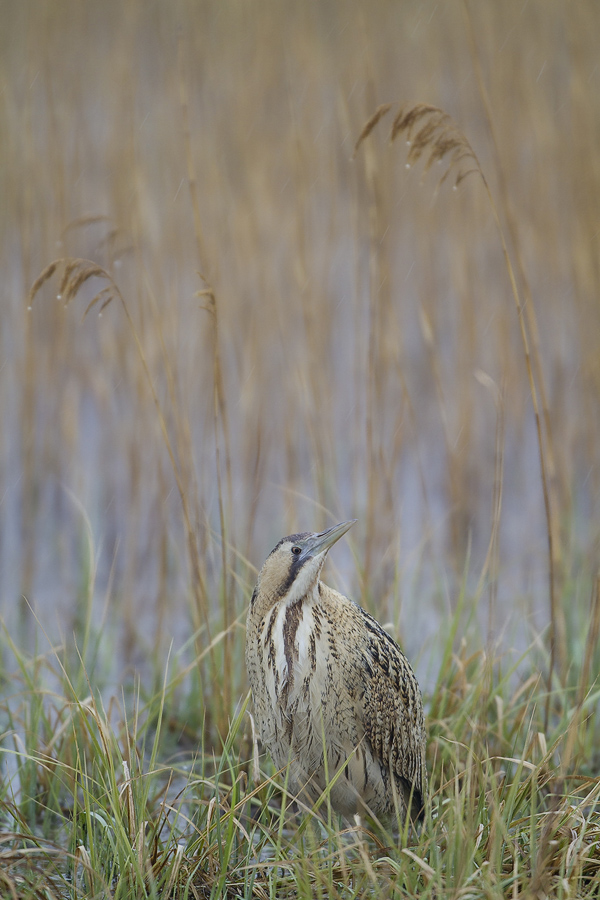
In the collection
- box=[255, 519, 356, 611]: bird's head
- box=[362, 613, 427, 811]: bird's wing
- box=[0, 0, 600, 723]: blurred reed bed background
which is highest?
box=[0, 0, 600, 723]: blurred reed bed background

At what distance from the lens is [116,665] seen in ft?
11.7

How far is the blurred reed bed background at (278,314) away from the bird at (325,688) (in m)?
1.06

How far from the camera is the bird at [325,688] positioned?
7.14 feet

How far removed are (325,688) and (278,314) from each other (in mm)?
1899

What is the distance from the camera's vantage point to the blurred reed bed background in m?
Result: 3.71

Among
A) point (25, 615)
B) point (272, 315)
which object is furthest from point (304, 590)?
point (272, 315)

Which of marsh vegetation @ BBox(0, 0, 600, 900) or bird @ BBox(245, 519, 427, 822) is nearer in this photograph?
bird @ BBox(245, 519, 427, 822)

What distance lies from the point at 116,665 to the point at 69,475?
4.56 ft

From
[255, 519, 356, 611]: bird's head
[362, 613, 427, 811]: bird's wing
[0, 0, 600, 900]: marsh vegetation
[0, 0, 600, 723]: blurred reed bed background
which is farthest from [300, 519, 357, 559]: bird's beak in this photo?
[0, 0, 600, 723]: blurred reed bed background

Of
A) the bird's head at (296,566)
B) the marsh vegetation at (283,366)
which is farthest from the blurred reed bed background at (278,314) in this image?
the bird's head at (296,566)

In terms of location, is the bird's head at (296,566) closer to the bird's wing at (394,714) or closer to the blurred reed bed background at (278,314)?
the bird's wing at (394,714)

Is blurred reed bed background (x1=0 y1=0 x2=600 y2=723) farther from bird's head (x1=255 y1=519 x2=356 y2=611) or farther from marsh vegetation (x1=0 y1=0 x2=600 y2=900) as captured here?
bird's head (x1=255 y1=519 x2=356 y2=611)

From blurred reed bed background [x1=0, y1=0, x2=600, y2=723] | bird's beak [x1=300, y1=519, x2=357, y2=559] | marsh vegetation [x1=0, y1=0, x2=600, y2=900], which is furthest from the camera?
blurred reed bed background [x1=0, y1=0, x2=600, y2=723]

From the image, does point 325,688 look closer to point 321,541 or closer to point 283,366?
point 321,541
